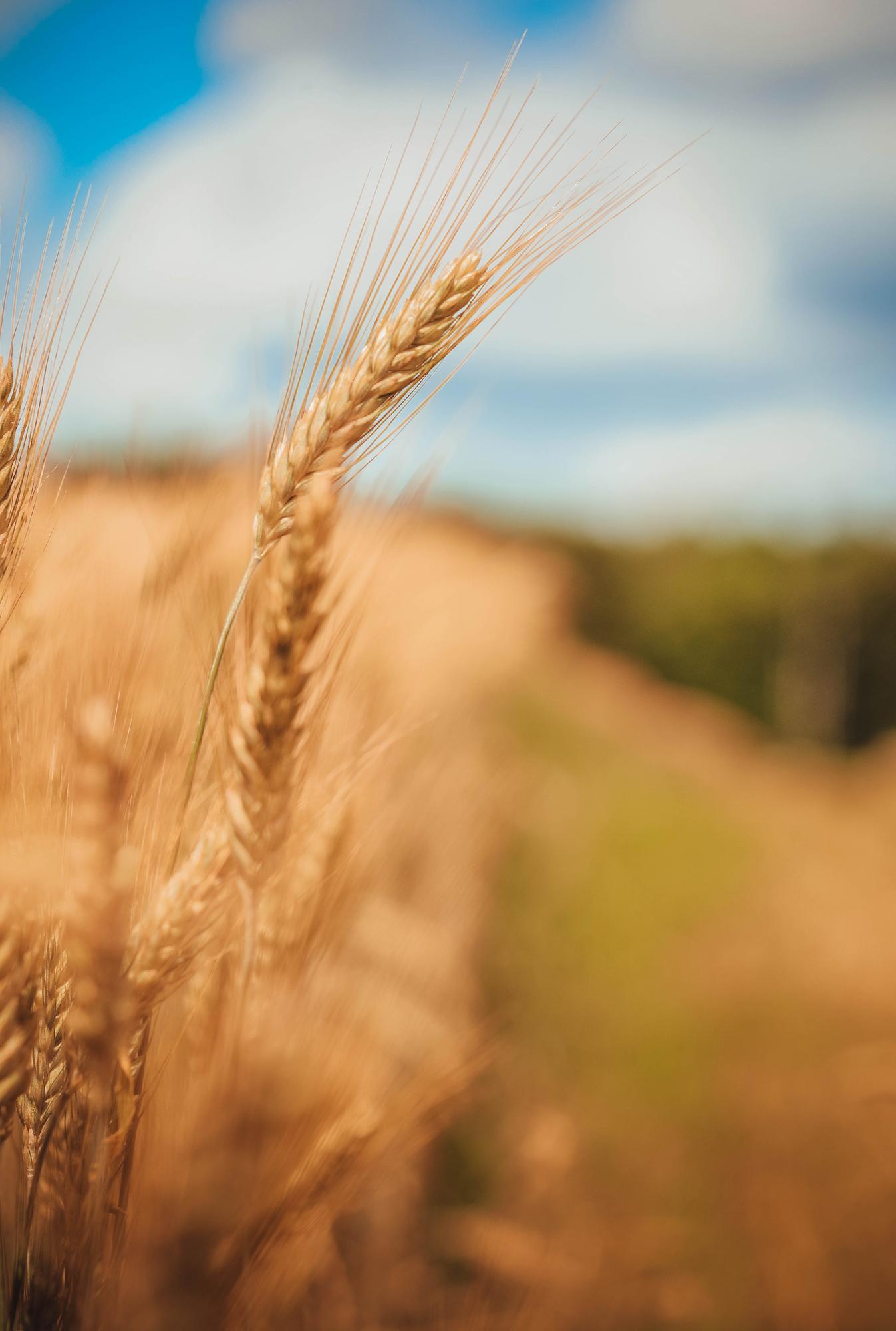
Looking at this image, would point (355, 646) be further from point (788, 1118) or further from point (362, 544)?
point (788, 1118)

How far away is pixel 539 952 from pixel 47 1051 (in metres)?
1.66

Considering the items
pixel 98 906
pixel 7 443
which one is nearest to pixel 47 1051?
pixel 98 906

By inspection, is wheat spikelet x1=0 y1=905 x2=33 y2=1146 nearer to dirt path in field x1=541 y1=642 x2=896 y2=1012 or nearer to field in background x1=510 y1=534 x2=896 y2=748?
dirt path in field x1=541 y1=642 x2=896 y2=1012

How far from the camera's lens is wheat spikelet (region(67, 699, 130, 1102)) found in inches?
8.9

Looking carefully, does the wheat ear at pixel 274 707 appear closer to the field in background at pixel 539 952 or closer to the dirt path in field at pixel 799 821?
the field in background at pixel 539 952

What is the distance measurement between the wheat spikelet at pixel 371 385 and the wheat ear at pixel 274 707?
16mm

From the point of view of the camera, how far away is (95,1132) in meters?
0.28

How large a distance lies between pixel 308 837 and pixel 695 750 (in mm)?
3503

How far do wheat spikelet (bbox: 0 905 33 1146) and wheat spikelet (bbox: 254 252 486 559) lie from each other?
0.71 feet

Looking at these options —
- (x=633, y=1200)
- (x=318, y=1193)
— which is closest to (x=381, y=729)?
(x=318, y=1193)

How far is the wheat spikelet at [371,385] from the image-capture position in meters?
0.37

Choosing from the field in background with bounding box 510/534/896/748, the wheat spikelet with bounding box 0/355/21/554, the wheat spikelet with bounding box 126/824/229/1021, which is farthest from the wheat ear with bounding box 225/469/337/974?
the field in background with bounding box 510/534/896/748

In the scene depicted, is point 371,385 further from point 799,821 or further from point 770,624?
point 770,624

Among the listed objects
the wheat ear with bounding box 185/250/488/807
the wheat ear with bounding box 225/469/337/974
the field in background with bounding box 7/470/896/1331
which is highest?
the wheat ear with bounding box 185/250/488/807
